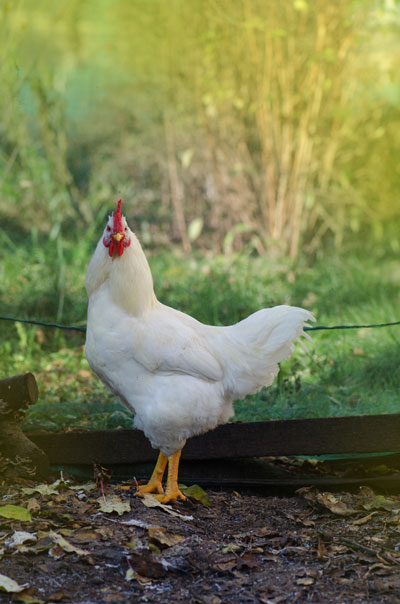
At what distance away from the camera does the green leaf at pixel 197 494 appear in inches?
128

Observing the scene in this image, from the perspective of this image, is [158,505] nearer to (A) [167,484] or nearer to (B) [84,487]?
(A) [167,484]

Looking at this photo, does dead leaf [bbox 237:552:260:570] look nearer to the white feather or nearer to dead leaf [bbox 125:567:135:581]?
dead leaf [bbox 125:567:135:581]

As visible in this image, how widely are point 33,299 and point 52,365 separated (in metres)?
1.01

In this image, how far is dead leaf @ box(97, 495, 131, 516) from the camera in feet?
9.48

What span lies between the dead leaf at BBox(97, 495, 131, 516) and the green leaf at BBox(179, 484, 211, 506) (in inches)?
15.9

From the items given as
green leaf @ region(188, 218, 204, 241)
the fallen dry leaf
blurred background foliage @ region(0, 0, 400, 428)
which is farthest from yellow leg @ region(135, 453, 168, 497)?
green leaf @ region(188, 218, 204, 241)

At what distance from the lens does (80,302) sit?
5891 mm

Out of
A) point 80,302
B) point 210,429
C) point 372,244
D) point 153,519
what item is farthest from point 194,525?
point 372,244

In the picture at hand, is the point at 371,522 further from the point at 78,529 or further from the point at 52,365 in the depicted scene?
the point at 52,365

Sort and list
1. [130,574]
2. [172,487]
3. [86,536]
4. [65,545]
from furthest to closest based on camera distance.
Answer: [172,487] < [86,536] < [65,545] < [130,574]

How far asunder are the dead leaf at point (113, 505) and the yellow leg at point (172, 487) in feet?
0.72

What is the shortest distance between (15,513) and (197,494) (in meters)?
0.94

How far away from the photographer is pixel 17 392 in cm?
328

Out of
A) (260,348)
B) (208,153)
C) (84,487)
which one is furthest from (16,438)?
(208,153)
